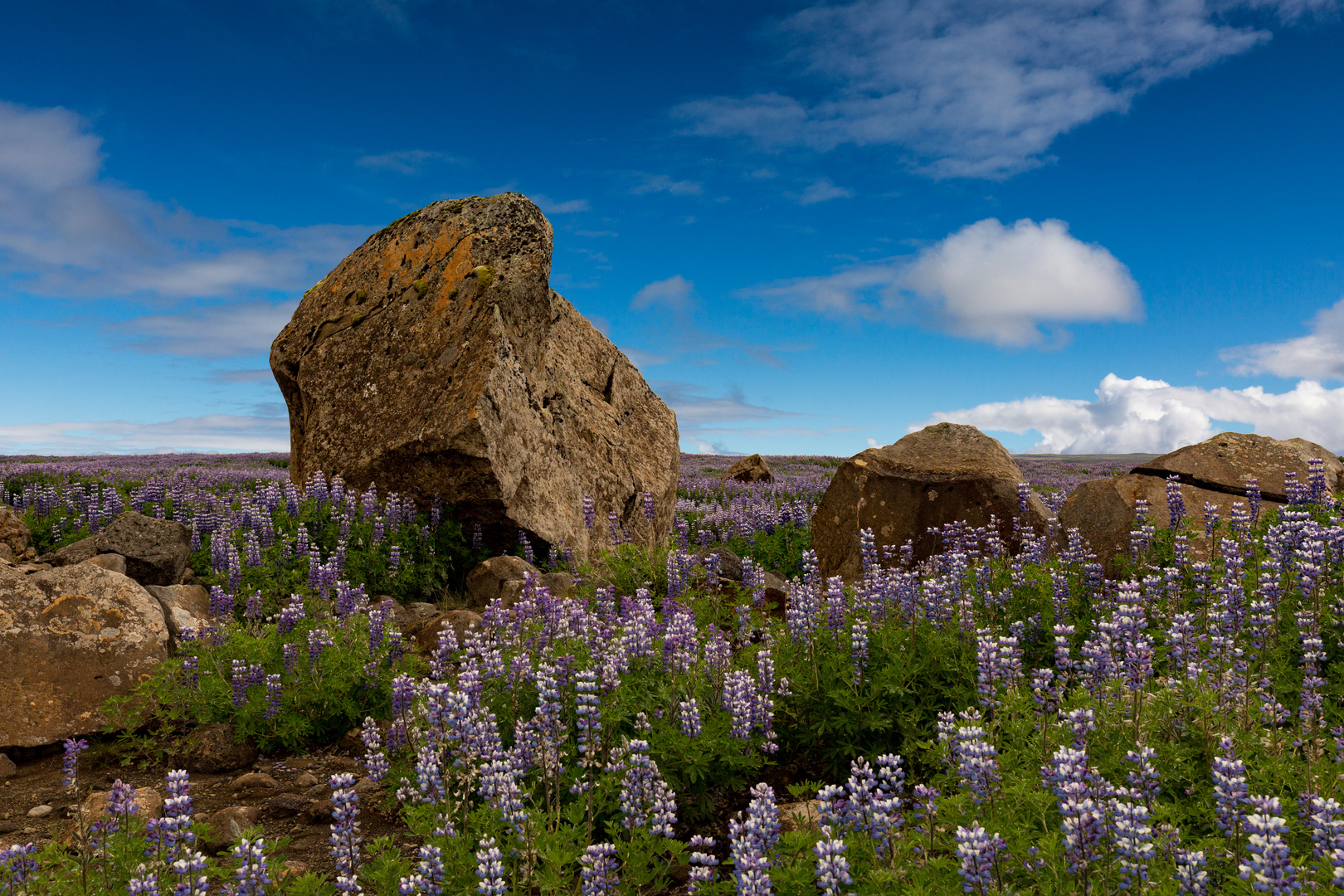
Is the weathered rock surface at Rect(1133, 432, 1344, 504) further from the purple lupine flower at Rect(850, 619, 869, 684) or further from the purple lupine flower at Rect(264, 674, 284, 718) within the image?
the purple lupine flower at Rect(264, 674, 284, 718)

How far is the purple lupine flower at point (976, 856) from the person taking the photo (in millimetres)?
3061

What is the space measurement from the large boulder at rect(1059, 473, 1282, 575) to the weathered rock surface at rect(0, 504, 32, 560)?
14.6 metres

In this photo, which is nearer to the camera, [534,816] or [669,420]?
[534,816]

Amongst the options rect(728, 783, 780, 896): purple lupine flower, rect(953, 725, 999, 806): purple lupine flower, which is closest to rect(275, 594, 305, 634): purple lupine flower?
rect(728, 783, 780, 896): purple lupine flower

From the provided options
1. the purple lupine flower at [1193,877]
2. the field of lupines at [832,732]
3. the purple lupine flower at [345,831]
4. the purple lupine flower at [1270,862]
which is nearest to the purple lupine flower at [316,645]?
the field of lupines at [832,732]

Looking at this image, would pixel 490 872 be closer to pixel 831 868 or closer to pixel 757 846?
pixel 757 846

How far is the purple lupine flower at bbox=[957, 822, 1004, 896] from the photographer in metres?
3.06

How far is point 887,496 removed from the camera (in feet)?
42.0

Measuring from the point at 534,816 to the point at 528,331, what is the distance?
34.6ft

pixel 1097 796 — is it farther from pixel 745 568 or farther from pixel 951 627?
pixel 745 568

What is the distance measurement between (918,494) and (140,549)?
11247 mm

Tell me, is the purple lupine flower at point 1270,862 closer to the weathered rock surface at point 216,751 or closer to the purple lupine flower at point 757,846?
the purple lupine flower at point 757,846

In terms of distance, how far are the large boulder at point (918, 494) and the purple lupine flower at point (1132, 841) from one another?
899cm

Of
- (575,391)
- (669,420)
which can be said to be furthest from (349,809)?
(669,420)
